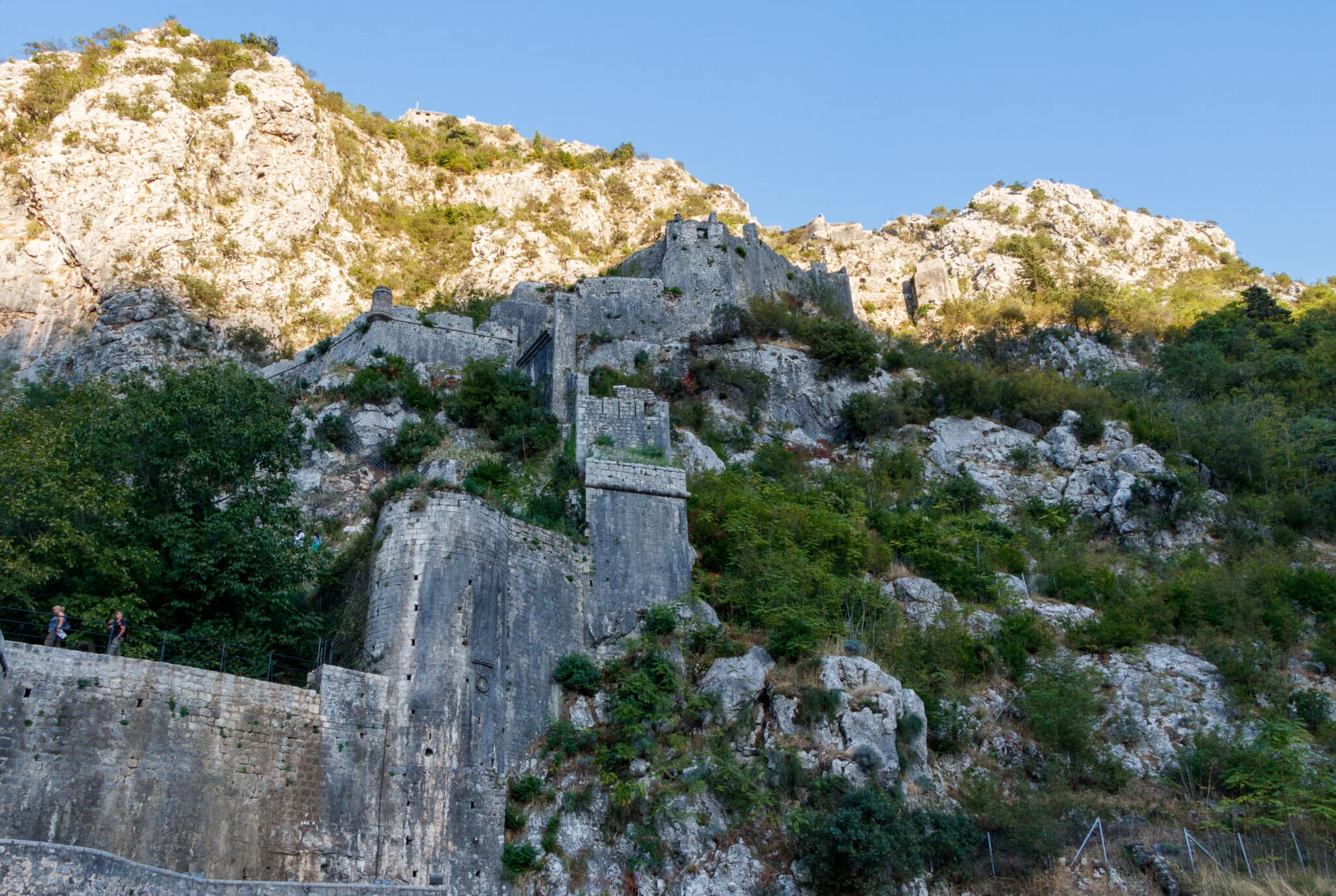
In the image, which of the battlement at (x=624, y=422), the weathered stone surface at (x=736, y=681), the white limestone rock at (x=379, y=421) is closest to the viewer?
the weathered stone surface at (x=736, y=681)

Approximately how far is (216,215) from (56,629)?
29.4 m

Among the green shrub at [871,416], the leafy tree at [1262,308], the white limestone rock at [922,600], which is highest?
the leafy tree at [1262,308]

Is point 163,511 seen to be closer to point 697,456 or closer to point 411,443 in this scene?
point 411,443

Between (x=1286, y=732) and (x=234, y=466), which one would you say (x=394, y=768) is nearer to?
(x=234, y=466)

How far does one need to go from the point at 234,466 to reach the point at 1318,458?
28.6 metres

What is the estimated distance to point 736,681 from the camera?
58.5 ft

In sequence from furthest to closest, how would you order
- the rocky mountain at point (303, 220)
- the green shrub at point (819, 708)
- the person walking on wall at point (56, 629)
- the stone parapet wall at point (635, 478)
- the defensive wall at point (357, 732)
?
the rocky mountain at point (303, 220) → the stone parapet wall at point (635, 478) → the green shrub at point (819, 708) → the person walking on wall at point (56, 629) → the defensive wall at point (357, 732)

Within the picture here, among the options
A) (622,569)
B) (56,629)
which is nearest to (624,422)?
(622,569)

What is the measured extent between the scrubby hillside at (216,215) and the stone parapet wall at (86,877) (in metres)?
26.7

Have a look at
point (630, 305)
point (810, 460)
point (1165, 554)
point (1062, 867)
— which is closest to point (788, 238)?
point (630, 305)

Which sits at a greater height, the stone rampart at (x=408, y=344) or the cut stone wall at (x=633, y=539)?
the stone rampart at (x=408, y=344)

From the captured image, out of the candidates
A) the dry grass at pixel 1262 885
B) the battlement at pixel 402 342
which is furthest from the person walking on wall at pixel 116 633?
the battlement at pixel 402 342

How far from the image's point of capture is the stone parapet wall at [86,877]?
9.99 m

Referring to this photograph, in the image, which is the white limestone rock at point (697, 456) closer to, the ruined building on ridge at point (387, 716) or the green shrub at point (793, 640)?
the ruined building on ridge at point (387, 716)
